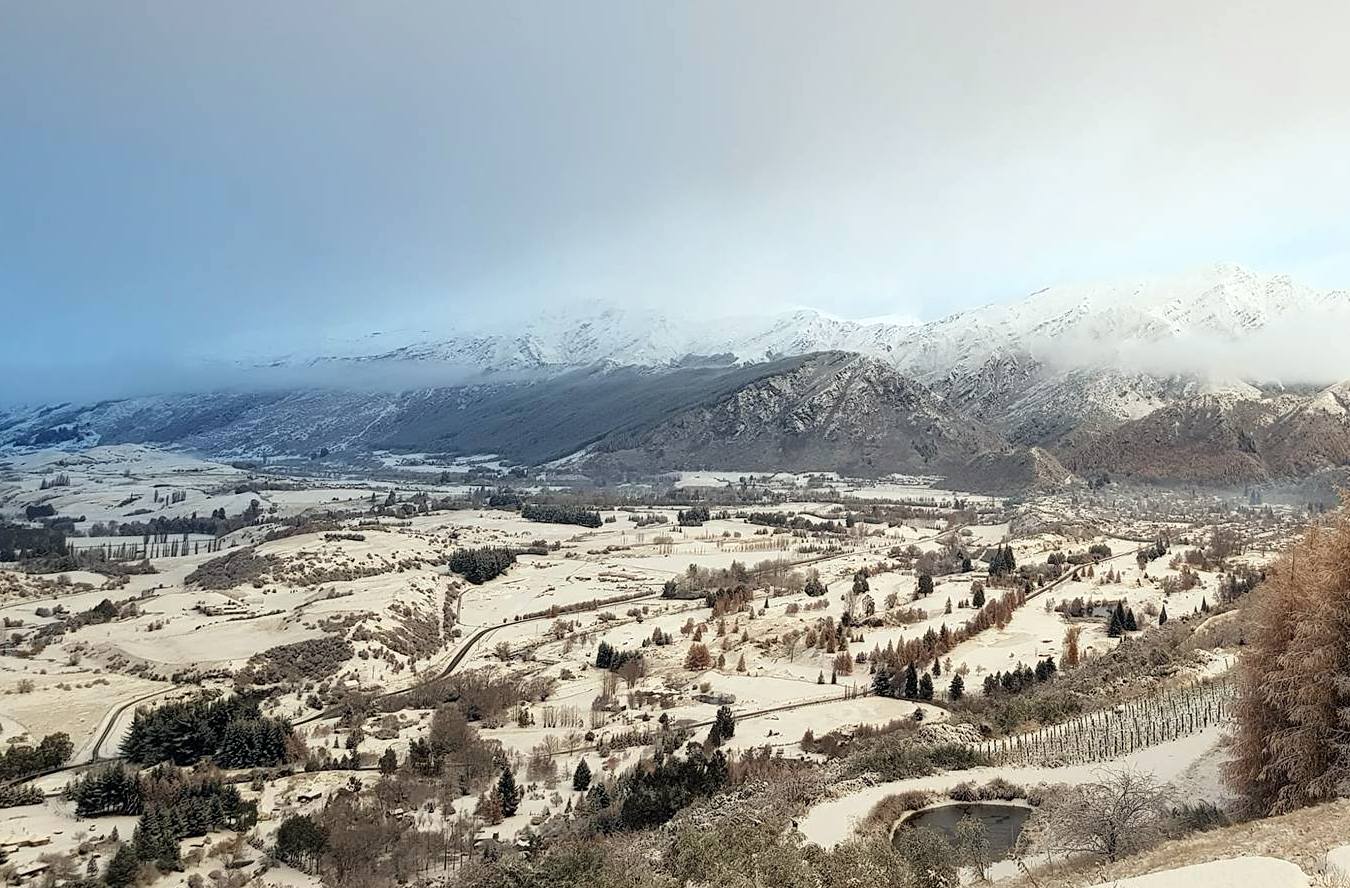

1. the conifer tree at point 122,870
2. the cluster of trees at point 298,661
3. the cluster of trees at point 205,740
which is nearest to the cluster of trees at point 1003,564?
the cluster of trees at point 298,661

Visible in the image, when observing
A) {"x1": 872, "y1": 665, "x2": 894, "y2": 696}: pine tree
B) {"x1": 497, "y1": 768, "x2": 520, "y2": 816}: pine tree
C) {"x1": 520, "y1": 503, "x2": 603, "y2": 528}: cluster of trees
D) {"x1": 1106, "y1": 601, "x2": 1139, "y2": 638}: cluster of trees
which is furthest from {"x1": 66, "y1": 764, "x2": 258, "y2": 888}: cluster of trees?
{"x1": 520, "y1": 503, "x2": 603, "y2": 528}: cluster of trees

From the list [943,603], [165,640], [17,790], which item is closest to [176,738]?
[17,790]

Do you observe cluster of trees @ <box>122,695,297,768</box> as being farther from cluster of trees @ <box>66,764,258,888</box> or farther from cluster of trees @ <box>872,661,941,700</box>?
cluster of trees @ <box>872,661,941,700</box>

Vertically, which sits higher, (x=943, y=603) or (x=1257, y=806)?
(x=1257, y=806)

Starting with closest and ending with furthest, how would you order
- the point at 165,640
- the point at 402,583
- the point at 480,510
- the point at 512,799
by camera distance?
1. the point at 512,799
2. the point at 165,640
3. the point at 402,583
4. the point at 480,510

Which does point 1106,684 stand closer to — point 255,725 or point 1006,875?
point 1006,875

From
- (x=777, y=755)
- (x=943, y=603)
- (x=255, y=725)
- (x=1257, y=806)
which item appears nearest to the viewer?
(x=1257, y=806)
